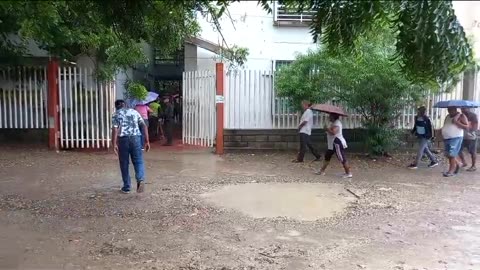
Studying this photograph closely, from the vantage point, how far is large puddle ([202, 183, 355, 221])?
22.0ft

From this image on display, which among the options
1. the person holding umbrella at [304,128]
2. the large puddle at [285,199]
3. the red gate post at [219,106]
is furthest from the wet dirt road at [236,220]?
the red gate post at [219,106]

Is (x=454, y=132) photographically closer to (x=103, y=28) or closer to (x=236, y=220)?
(x=236, y=220)

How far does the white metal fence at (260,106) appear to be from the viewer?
12.6 metres

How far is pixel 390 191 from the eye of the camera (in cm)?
827

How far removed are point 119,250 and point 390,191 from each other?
487cm

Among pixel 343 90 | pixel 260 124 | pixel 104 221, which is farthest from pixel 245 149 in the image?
pixel 104 221

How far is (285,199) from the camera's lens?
24.5 feet

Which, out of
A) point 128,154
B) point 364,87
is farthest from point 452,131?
point 128,154

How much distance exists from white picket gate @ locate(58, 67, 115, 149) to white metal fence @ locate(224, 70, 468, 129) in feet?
9.98

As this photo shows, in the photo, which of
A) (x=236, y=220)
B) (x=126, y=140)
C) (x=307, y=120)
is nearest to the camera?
(x=236, y=220)

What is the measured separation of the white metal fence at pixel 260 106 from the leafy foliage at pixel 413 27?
934 cm

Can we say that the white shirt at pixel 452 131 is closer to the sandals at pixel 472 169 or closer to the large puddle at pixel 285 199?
the sandals at pixel 472 169

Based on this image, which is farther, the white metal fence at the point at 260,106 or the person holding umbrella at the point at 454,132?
the white metal fence at the point at 260,106

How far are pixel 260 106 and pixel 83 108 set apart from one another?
4.45 meters
